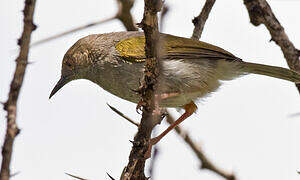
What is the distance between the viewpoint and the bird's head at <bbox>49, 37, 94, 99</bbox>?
599cm

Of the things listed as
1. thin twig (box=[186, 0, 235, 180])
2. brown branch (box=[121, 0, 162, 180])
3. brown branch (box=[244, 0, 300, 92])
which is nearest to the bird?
thin twig (box=[186, 0, 235, 180])

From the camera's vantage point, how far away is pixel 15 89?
7.80 feet

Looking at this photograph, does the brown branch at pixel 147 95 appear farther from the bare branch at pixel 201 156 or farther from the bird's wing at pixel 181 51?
the bird's wing at pixel 181 51

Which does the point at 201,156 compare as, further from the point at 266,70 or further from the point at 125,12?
the point at 125,12

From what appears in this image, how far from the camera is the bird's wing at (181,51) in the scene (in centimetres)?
546

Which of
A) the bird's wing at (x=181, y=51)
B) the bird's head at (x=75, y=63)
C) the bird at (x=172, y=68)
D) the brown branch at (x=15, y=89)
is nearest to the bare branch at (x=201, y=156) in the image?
the bird at (x=172, y=68)

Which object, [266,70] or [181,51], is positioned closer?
[181,51]

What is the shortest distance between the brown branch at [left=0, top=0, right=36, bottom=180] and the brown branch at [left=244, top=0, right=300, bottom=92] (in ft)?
9.35

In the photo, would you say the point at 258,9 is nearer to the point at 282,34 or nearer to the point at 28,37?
the point at 282,34

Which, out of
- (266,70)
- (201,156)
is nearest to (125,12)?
(201,156)

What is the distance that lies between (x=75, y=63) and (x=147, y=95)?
3177mm

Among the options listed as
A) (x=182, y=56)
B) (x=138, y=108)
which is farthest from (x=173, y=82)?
(x=138, y=108)

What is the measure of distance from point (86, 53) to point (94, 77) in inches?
17.0

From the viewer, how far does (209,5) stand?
17.6ft
